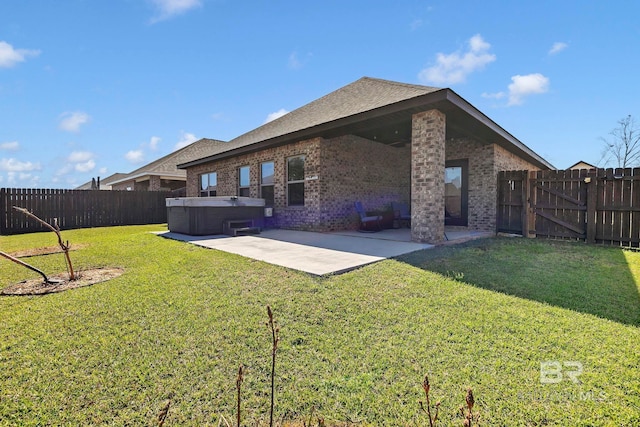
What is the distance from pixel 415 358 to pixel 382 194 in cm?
913

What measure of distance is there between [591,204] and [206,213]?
10.1 metres

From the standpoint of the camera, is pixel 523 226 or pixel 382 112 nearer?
pixel 382 112

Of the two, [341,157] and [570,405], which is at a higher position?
[341,157]

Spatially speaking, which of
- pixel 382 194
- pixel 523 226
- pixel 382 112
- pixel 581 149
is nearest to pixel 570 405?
pixel 382 112

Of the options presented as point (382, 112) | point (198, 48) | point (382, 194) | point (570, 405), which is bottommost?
point (570, 405)

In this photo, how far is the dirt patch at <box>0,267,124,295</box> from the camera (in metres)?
3.72

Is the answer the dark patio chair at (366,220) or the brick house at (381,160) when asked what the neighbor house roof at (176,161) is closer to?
the brick house at (381,160)

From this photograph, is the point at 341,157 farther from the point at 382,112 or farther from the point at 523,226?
the point at 523,226

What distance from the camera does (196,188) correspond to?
15.5 m

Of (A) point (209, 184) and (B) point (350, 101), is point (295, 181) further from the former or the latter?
(A) point (209, 184)

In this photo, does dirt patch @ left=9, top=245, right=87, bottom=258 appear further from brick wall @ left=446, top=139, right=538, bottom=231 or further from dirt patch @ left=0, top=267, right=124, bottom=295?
brick wall @ left=446, top=139, right=538, bottom=231

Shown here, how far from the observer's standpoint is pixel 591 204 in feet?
23.4

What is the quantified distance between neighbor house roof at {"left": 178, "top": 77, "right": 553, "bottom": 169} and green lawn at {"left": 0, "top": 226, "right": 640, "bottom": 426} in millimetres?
3800

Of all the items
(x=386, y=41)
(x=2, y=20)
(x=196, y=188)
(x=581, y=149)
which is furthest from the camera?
(x=581, y=149)
